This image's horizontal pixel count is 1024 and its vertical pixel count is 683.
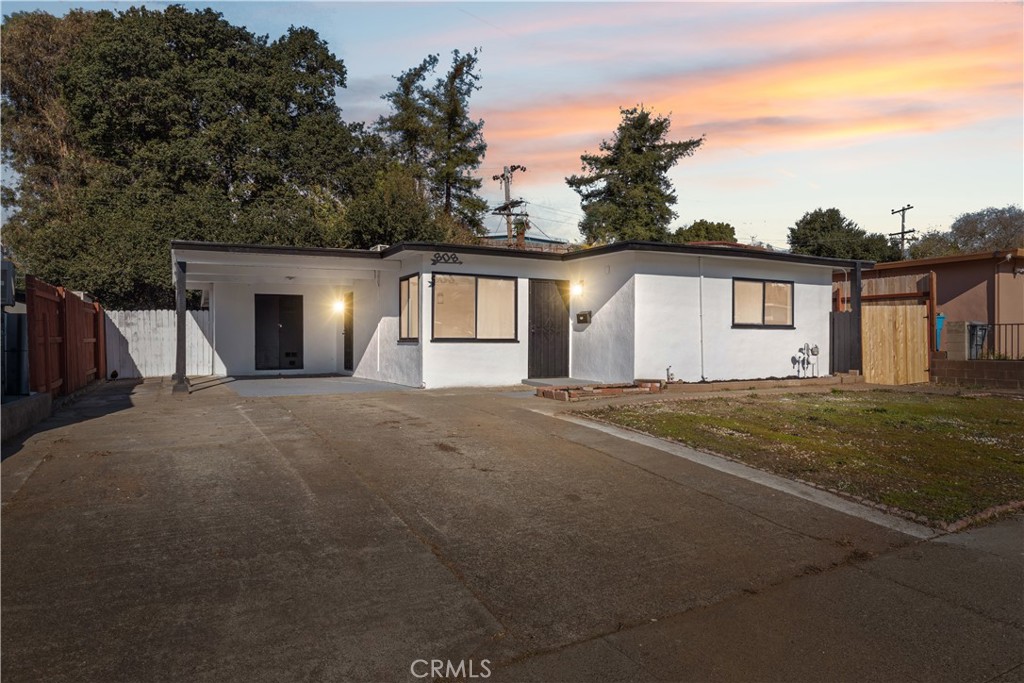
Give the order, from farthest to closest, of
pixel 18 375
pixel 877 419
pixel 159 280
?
1. pixel 159 280
2. pixel 877 419
3. pixel 18 375

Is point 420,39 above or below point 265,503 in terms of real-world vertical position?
above

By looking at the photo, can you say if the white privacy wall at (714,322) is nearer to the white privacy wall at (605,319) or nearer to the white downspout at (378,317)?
the white privacy wall at (605,319)

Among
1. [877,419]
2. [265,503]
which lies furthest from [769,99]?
[265,503]

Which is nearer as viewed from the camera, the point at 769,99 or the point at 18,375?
the point at 18,375

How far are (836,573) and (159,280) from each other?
2695 cm

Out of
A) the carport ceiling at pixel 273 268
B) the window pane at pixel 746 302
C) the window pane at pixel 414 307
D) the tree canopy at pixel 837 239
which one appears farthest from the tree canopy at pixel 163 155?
the tree canopy at pixel 837 239

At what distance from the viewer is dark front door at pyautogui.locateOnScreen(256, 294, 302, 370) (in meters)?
17.5

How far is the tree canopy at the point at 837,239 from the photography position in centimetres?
4372

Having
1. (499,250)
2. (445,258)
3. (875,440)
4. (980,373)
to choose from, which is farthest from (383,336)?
(980,373)

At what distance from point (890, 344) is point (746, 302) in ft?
12.8

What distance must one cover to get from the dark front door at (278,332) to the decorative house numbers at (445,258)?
6.35 meters

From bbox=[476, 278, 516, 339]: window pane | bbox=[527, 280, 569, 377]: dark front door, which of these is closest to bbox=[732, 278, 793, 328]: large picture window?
bbox=[527, 280, 569, 377]: dark front door

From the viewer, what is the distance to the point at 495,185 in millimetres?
35344

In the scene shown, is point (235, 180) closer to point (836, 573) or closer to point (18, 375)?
point (18, 375)
